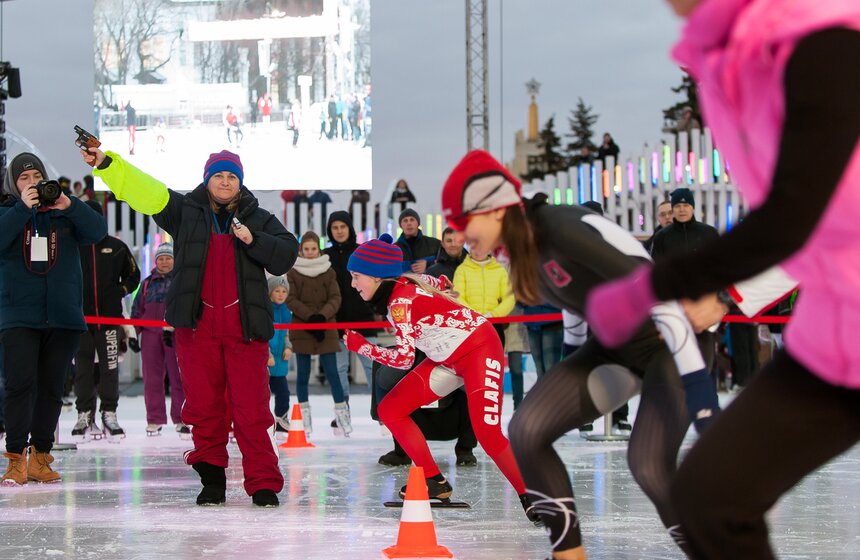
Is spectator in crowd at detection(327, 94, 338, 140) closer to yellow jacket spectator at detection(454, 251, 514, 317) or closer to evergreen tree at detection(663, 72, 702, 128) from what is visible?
yellow jacket spectator at detection(454, 251, 514, 317)

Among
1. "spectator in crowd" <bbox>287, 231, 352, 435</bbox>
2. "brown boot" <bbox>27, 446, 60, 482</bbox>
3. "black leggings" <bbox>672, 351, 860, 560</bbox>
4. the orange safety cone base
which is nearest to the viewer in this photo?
"black leggings" <bbox>672, 351, 860, 560</bbox>

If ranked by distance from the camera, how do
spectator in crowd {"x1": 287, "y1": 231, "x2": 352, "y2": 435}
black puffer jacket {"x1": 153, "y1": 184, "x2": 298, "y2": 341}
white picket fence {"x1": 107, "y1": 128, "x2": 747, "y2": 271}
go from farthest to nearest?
white picket fence {"x1": 107, "y1": 128, "x2": 747, "y2": 271} → spectator in crowd {"x1": 287, "y1": 231, "x2": 352, "y2": 435} → black puffer jacket {"x1": 153, "y1": 184, "x2": 298, "y2": 341}

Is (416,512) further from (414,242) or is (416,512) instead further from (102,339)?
(414,242)

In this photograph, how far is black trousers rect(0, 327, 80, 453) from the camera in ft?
23.6

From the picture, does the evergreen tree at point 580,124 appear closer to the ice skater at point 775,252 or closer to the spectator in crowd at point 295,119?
the spectator in crowd at point 295,119

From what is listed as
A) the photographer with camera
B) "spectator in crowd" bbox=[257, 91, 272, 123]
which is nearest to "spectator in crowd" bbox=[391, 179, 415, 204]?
"spectator in crowd" bbox=[257, 91, 272, 123]

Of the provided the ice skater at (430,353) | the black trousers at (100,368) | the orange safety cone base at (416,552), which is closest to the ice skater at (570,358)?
the orange safety cone base at (416,552)

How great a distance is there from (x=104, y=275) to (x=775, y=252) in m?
9.06

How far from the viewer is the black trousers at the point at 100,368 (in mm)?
10008

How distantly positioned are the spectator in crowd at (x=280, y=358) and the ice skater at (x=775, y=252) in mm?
8208

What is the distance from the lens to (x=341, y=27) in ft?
60.9

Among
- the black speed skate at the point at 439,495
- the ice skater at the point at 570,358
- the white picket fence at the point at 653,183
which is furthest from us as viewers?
the white picket fence at the point at 653,183

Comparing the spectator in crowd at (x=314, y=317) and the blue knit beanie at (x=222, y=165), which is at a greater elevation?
the blue knit beanie at (x=222, y=165)

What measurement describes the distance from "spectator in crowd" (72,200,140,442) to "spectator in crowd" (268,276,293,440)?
4.34ft
